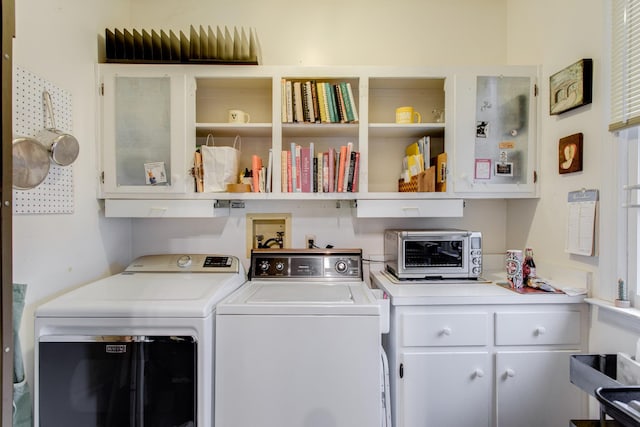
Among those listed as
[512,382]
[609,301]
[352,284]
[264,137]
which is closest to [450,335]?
[512,382]

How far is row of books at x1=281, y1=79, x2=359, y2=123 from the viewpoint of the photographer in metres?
1.74

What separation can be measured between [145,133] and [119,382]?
128 cm

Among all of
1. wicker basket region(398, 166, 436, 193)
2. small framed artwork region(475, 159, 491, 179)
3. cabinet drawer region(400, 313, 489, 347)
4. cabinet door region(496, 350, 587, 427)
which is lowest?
cabinet door region(496, 350, 587, 427)

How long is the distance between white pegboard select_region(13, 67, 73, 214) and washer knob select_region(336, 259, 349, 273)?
1.46m

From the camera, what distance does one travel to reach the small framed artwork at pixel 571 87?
144 centimetres

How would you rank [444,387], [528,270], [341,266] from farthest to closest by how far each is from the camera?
[341,266]
[528,270]
[444,387]

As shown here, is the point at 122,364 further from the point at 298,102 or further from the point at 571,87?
the point at 571,87

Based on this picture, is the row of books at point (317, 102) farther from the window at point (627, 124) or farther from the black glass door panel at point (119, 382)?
the black glass door panel at point (119, 382)

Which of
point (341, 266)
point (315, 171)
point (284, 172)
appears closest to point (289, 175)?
point (284, 172)

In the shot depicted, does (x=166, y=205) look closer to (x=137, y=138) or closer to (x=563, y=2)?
(x=137, y=138)

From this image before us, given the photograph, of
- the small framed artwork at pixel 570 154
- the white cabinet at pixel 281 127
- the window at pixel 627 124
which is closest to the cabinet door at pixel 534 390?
the window at pixel 627 124

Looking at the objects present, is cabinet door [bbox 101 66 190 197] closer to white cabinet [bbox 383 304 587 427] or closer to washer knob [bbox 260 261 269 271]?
washer knob [bbox 260 261 269 271]

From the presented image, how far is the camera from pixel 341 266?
6.07ft

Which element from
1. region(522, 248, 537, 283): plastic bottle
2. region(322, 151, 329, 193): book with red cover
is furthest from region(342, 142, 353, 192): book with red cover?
region(522, 248, 537, 283): plastic bottle
